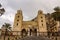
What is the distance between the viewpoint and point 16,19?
166ft

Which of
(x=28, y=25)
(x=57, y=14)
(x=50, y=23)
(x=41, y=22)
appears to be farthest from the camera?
(x=50, y=23)

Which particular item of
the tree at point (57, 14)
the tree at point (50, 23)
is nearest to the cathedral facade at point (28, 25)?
the tree at point (50, 23)

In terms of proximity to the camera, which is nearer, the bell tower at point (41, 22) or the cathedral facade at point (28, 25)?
the bell tower at point (41, 22)

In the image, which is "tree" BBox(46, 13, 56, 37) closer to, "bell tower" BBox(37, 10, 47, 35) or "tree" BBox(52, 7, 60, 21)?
"tree" BBox(52, 7, 60, 21)

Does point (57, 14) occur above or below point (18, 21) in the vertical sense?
above

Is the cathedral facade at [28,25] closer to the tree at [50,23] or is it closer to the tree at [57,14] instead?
the tree at [50,23]

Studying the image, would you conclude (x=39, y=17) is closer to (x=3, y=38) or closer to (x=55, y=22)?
(x=55, y=22)

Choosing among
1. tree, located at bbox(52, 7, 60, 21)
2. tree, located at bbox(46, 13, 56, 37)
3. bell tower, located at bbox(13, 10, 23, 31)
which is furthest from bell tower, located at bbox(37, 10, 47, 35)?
bell tower, located at bbox(13, 10, 23, 31)

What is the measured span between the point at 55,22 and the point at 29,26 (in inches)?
388

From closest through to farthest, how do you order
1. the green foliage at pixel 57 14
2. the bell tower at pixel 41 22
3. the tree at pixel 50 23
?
the bell tower at pixel 41 22, the tree at pixel 50 23, the green foliage at pixel 57 14

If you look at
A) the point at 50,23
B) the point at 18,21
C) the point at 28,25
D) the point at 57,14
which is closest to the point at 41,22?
the point at 28,25

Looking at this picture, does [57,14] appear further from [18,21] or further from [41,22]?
[18,21]

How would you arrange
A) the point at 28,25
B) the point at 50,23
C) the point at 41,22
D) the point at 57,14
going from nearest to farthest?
the point at 28,25, the point at 41,22, the point at 57,14, the point at 50,23

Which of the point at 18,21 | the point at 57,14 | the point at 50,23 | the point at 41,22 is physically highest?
the point at 57,14
